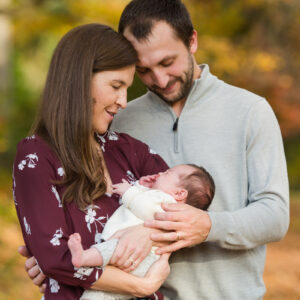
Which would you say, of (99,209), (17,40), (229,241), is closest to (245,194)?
(229,241)

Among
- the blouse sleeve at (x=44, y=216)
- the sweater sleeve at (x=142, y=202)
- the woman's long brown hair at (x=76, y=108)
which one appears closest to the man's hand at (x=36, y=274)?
the blouse sleeve at (x=44, y=216)

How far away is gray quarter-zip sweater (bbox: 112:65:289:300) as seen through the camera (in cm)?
227

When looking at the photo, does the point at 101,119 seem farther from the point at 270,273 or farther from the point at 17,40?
the point at 17,40

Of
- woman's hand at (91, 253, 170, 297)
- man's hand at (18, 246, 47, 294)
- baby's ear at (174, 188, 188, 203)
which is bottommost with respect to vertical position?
man's hand at (18, 246, 47, 294)

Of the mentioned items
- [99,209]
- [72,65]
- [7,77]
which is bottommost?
[7,77]

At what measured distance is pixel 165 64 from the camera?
2568 mm

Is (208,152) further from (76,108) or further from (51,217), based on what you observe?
(51,217)

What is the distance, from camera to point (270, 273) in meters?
6.41

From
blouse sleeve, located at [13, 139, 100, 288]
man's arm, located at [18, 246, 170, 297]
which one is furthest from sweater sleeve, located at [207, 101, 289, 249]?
blouse sleeve, located at [13, 139, 100, 288]

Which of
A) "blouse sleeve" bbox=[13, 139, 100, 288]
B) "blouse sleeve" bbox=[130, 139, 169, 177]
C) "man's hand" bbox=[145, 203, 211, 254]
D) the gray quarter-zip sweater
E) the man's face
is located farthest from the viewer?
the man's face

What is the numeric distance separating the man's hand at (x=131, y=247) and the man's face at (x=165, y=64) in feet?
2.70

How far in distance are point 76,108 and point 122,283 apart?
0.73 m

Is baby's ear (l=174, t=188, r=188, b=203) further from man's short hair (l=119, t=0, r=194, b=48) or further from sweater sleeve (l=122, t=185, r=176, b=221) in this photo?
man's short hair (l=119, t=0, r=194, b=48)

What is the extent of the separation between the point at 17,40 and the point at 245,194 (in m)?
8.93
